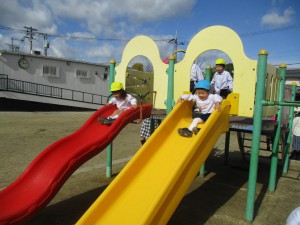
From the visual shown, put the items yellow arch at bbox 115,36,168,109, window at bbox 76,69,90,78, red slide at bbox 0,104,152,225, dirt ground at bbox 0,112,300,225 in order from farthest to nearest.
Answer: window at bbox 76,69,90,78
yellow arch at bbox 115,36,168,109
dirt ground at bbox 0,112,300,225
red slide at bbox 0,104,152,225

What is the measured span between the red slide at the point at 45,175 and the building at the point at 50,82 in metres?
17.8

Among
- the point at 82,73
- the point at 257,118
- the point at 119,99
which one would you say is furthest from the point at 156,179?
the point at 82,73

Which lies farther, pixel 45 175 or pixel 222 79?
pixel 222 79

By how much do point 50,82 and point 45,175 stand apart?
63.9 ft

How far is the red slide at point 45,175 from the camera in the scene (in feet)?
11.7

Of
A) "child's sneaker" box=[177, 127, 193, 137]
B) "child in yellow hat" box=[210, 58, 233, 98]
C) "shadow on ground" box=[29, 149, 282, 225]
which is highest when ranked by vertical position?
"child in yellow hat" box=[210, 58, 233, 98]

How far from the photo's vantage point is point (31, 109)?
21.5m

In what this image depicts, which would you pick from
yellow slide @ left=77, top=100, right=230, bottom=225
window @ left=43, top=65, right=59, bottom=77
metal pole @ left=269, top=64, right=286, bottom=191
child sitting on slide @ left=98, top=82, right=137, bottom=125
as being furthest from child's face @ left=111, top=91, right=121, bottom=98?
window @ left=43, top=65, right=59, bottom=77

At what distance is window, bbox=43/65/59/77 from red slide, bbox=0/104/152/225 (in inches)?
722

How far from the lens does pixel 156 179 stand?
3.63 metres

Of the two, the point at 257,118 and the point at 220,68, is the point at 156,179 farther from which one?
the point at 220,68

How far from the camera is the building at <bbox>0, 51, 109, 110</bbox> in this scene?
2053 centimetres

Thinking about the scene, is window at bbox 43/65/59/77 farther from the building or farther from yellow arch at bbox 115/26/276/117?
yellow arch at bbox 115/26/276/117

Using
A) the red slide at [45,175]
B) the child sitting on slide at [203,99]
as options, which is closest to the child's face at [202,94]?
the child sitting on slide at [203,99]
